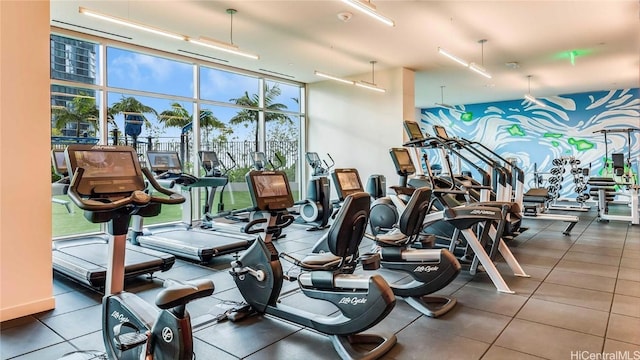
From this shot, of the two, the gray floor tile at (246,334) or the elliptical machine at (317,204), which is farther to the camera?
the elliptical machine at (317,204)

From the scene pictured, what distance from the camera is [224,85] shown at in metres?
8.81

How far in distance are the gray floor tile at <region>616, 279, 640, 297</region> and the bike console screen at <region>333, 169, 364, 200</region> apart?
9.59 feet

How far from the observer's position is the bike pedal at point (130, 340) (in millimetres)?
1844

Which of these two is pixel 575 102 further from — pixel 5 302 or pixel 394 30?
pixel 5 302

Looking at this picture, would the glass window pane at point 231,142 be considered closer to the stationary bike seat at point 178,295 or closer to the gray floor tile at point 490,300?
the gray floor tile at point 490,300

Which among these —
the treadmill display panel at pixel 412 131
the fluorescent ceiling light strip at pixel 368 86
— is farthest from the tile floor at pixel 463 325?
the fluorescent ceiling light strip at pixel 368 86

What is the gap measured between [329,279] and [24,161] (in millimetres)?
2606

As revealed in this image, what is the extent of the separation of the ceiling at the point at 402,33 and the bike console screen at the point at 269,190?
3.22 metres

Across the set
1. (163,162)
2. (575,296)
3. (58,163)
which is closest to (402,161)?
(575,296)

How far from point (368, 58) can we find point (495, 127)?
775 centimetres

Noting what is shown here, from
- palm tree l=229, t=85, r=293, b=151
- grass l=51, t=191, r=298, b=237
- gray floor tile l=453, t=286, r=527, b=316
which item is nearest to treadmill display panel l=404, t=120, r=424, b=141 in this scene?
gray floor tile l=453, t=286, r=527, b=316

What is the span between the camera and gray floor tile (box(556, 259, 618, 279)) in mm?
4332

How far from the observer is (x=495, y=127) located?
1395 cm

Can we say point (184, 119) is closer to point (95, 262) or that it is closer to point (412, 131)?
point (95, 262)
